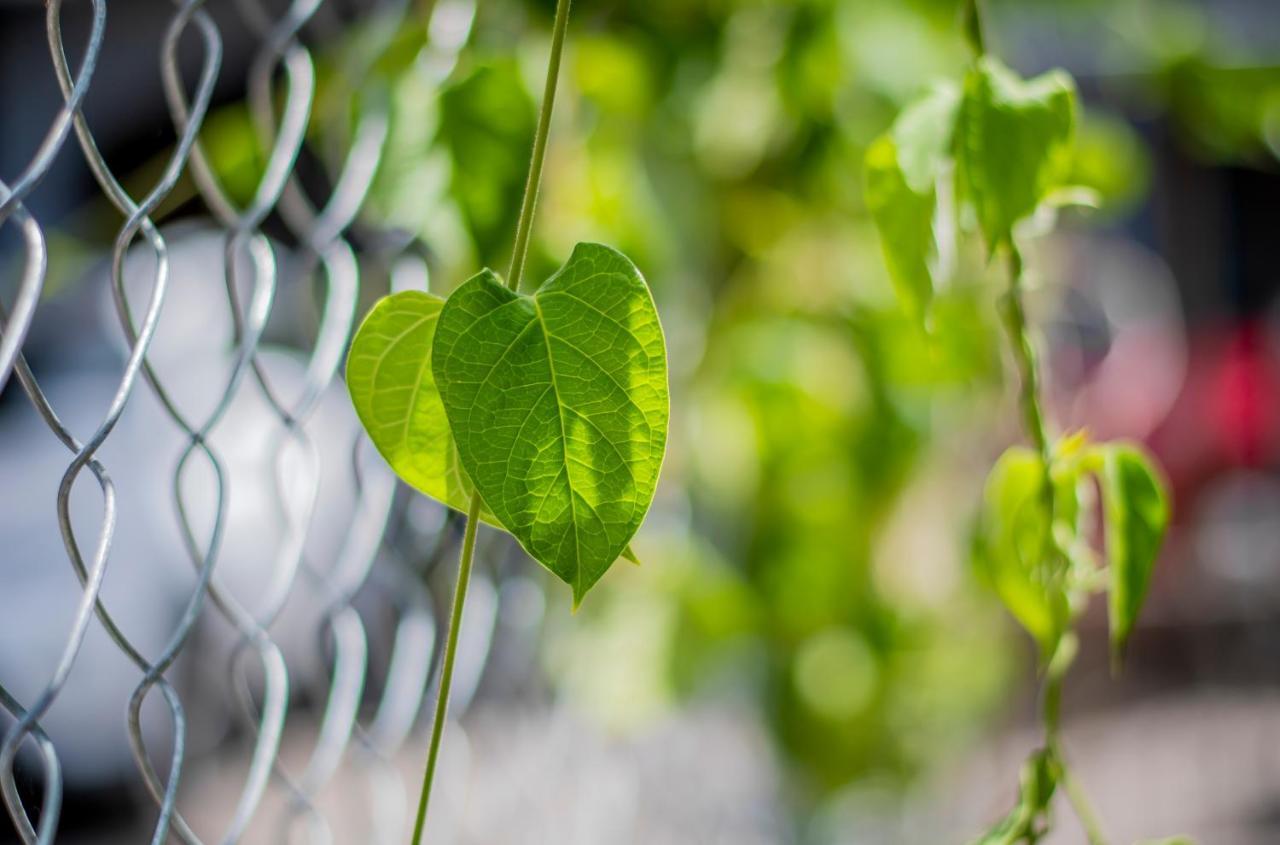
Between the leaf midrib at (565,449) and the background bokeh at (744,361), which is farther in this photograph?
the background bokeh at (744,361)

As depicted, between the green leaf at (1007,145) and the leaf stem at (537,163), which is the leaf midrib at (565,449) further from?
the green leaf at (1007,145)

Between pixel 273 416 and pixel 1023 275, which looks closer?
pixel 1023 275

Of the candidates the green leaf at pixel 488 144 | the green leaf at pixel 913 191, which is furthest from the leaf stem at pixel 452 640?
the green leaf at pixel 488 144

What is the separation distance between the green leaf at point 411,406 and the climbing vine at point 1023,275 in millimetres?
145

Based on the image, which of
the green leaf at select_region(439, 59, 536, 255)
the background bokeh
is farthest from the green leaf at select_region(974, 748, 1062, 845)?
the green leaf at select_region(439, 59, 536, 255)

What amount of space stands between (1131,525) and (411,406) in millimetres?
204

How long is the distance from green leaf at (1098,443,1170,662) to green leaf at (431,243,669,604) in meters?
0.16

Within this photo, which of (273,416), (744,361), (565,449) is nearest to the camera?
(565,449)

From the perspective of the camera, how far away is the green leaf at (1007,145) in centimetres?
34

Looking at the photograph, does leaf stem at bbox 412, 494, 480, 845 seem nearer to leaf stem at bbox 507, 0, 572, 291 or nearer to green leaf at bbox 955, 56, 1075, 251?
leaf stem at bbox 507, 0, 572, 291

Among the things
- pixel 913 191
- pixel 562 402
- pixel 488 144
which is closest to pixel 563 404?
pixel 562 402

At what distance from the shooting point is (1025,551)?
39 centimetres

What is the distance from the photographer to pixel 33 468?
2188 millimetres

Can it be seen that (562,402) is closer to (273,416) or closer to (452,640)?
(452,640)
